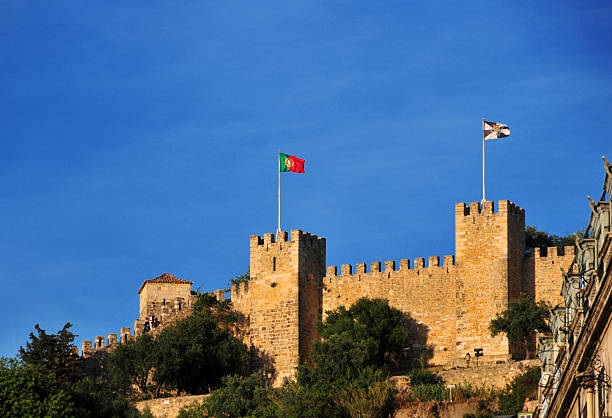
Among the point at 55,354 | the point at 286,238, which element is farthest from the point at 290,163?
the point at 55,354

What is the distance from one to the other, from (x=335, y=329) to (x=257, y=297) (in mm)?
4526

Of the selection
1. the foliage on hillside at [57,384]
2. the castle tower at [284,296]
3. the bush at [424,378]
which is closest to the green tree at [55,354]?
the foliage on hillside at [57,384]

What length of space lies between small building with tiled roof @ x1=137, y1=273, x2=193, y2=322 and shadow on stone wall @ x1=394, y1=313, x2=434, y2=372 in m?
16.2

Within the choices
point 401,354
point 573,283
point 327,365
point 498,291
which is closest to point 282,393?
point 327,365

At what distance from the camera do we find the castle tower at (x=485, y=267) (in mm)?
48562

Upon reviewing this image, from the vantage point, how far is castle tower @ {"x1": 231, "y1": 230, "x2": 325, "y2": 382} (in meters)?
52.7

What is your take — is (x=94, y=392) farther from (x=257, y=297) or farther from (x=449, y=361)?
(x=449, y=361)

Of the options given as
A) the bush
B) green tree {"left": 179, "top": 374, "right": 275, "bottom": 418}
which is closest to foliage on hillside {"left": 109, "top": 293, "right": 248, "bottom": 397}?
green tree {"left": 179, "top": 374, "right": 275, "bottom": 418}

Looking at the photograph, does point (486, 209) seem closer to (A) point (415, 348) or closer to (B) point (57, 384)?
(A) point (415, 348)

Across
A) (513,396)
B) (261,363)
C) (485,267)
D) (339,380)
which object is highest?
(485,267)

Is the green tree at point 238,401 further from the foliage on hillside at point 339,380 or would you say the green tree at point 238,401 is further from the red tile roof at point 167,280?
the red tile roof at point 167,280

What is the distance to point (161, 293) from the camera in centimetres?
6644

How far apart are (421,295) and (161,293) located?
63.2 ft

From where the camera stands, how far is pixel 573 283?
2114 cm
